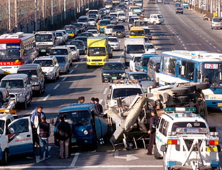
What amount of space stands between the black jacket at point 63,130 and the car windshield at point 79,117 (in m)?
1.26

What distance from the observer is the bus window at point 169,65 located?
30202 millimetres

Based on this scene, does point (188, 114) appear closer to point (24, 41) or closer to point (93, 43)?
point (24, 41)

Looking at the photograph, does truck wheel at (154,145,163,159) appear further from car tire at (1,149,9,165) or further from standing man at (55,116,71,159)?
car tire at (1,149,9,165)

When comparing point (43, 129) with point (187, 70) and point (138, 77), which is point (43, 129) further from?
point (138, 77)

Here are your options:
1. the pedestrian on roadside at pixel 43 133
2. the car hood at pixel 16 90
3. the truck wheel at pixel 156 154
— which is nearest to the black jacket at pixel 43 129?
the pedestrian on roadside at pixel 43 133

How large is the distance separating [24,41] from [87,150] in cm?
2359


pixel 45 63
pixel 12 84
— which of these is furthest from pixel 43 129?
pixel 45 63

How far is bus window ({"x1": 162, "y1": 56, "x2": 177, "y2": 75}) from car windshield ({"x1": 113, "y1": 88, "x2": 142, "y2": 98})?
637cm

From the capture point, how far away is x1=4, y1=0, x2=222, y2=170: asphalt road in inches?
677

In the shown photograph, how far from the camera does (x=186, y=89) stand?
64.8 feet

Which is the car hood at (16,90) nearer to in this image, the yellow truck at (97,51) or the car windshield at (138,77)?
the car windshield at (138,77)

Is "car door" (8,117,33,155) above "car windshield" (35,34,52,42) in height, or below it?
below

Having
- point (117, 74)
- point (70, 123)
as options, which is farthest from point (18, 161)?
point (117, 74)

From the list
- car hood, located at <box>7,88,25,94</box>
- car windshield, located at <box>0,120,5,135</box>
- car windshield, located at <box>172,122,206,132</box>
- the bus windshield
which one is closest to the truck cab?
car windshield, located at <box>172,122,206,132</box>
